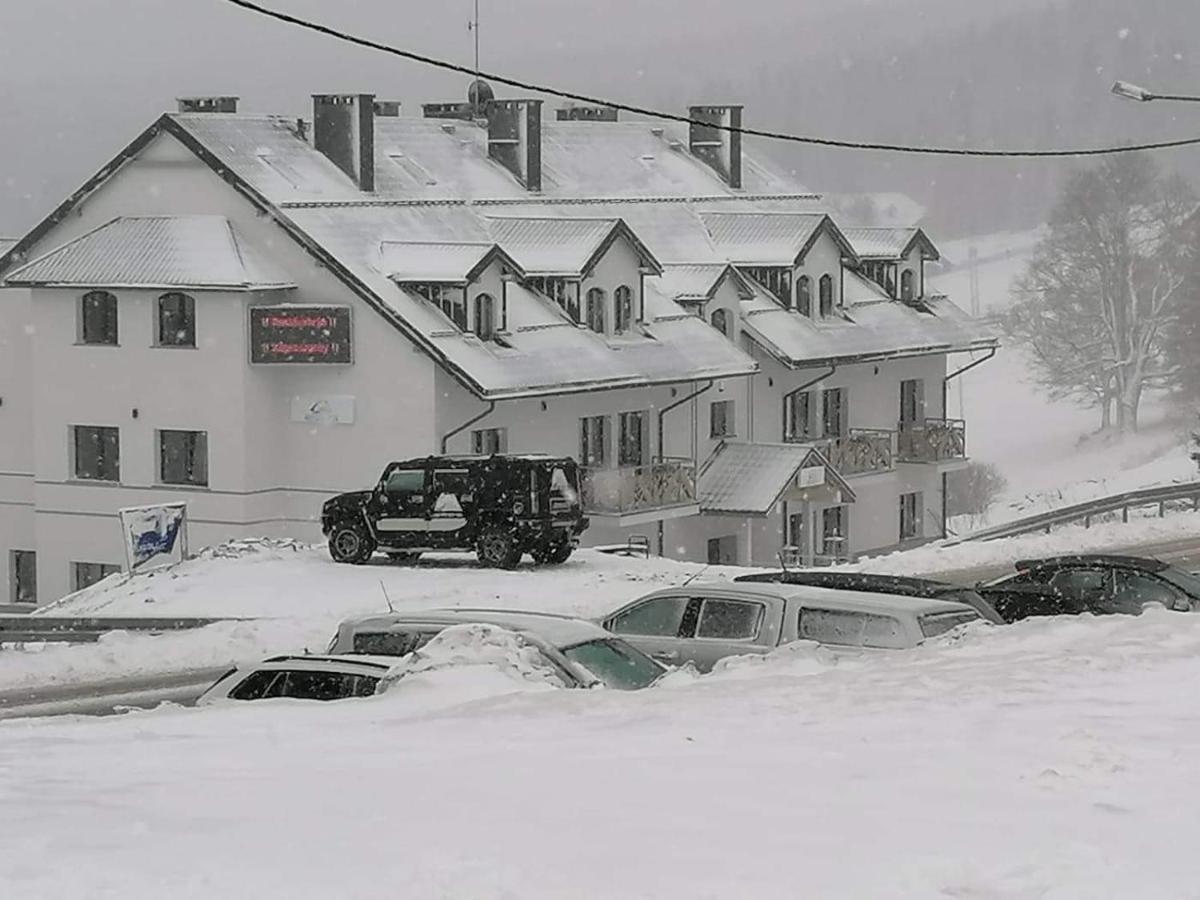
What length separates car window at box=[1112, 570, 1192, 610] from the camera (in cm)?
2331

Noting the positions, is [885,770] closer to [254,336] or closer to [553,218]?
[254,336]

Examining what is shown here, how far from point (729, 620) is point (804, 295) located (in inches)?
1447

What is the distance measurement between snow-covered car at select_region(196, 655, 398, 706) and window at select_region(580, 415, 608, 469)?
1174 inches

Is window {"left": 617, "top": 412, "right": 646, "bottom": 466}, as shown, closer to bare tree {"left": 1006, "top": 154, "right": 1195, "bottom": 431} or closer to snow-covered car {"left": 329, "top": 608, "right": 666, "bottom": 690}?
snow-covered car {"left": 329, "top": 608, "right": 666, "bottom": 690}

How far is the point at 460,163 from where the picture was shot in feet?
169

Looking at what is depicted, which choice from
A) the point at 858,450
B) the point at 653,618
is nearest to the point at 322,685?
the point at 653,618

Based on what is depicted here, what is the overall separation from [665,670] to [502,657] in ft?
5.59

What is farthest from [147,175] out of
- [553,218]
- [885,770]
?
[885,770]

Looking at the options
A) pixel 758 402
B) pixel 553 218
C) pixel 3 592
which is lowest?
pixel 3 592

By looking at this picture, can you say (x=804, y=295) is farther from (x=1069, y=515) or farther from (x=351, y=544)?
(x=351, y=544)

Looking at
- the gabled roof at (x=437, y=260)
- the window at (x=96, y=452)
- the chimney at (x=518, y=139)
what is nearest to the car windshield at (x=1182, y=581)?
the gabled roof at (x=437, y=260)

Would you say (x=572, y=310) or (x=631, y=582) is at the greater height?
(x=572, y=310)

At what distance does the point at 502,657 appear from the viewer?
16062 mm

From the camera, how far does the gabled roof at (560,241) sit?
4597cm
